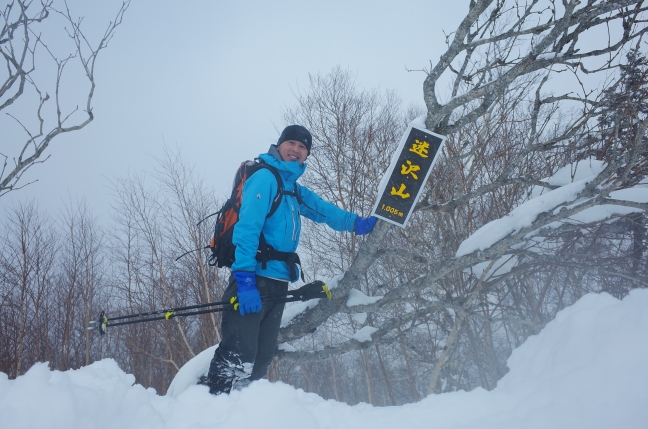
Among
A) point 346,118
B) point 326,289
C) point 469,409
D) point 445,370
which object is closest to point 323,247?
Answer: point 346,118

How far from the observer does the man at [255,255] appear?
7.23 feet

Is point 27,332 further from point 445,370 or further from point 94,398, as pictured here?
point 94,398

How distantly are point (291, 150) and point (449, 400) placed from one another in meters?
1.93

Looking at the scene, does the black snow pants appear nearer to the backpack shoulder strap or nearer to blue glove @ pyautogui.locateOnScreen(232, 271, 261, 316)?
blue glove @ pyautogui.locateOnScreen(232, 271, 261, 316)

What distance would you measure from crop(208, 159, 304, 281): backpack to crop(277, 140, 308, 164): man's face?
0.70 ft

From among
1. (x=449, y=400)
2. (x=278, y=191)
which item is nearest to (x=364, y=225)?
(x=278, y=191)

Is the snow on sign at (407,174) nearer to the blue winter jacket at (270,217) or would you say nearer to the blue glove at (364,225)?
the blue glove at (364,225)

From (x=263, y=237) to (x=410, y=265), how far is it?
11.5 feet

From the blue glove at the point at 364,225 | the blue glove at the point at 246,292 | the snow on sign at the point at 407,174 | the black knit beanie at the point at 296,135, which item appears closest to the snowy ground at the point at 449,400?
the blue glove at the point at 246,292

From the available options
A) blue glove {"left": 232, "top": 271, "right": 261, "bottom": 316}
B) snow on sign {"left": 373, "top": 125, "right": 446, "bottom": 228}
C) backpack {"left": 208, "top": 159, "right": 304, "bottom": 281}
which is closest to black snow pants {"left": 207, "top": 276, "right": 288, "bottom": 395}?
blue glove {"left": 232, "top": 271, "right": 261, "bottom": 316}

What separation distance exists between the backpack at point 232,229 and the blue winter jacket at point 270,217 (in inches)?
1.5

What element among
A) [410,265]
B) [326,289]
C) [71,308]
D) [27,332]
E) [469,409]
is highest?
[410,265]

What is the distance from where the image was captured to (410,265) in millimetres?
5387

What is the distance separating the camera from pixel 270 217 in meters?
2.47
